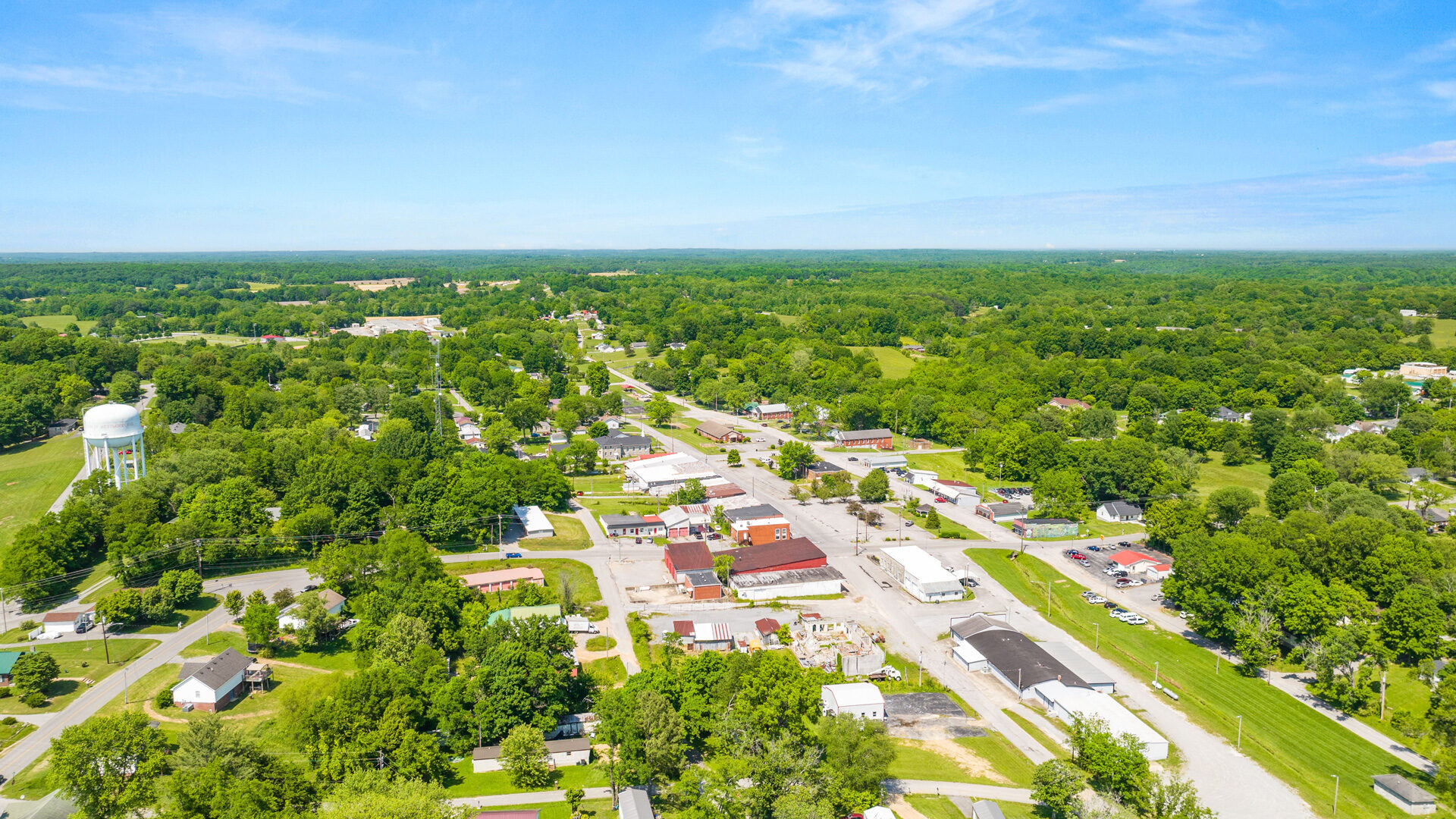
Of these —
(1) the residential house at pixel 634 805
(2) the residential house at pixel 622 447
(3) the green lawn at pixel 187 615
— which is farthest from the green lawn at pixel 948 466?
(3) the green lawn at pixel 187 615

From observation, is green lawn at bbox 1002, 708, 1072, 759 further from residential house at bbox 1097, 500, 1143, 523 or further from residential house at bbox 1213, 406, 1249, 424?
residential house at bbox 1213, 406, 1249, 424

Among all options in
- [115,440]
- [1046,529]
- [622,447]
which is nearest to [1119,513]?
[1046,529]

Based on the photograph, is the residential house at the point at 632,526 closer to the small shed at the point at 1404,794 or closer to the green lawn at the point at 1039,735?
the green lawn at the point at 1039,735

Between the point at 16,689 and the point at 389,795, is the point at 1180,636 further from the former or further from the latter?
the point at 16,689

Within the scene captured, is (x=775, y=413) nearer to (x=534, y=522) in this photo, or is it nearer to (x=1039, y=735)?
(x=534, y=522)

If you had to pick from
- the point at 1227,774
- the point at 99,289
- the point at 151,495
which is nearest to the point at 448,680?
the point at 1227,774
